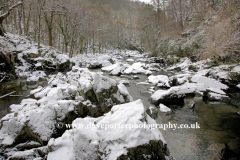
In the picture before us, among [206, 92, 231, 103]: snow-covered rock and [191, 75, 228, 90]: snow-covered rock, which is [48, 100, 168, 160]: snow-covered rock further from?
[191, 75, 228, 90]: snow-covered rock

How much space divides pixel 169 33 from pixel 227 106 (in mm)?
20634

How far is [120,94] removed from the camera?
19.9 ft

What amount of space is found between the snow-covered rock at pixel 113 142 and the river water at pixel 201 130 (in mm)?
1937

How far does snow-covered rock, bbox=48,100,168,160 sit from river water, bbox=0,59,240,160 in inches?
76.3

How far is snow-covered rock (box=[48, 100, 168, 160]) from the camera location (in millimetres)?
2576

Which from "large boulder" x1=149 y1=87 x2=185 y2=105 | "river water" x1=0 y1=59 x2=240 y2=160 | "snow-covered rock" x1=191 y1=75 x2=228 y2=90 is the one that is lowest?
"river water" x1=0 y1=59 x2=240 y2=160

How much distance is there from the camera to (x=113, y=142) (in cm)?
268

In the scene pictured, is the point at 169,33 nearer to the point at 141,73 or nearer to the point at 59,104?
the point at 141,73

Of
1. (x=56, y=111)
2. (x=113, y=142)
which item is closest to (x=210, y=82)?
(x=113, y=142)

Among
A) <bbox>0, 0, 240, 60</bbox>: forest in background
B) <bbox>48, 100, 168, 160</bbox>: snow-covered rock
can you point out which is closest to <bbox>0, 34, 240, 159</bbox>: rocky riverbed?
<bbox>48, 100, 168, 160</bbox>: snow-covered rock

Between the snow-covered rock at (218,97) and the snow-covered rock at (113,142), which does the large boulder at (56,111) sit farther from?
the snow-covered rock at (218,97)

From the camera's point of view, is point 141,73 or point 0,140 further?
point 141,73

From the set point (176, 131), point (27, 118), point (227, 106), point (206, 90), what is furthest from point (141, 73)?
point (27, 118)

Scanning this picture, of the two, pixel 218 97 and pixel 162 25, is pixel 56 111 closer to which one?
pixel 218 97
